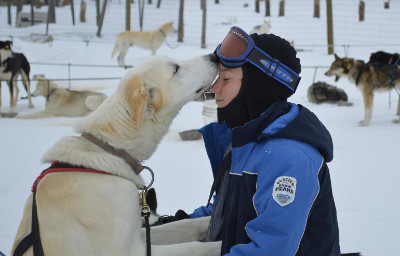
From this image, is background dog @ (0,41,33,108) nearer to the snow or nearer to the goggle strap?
the snow

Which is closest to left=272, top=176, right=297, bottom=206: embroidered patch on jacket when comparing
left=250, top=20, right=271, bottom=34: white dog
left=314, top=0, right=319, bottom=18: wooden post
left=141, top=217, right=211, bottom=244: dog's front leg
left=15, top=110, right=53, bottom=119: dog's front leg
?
left=141, top=217, right=211, bottom=244: dog's front leg

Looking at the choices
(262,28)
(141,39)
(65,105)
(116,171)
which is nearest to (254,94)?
(116,171)

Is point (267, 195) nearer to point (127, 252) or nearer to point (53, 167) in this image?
point (127, 252)

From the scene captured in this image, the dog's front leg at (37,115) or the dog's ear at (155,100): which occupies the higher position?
the dog's ear at (155,100)

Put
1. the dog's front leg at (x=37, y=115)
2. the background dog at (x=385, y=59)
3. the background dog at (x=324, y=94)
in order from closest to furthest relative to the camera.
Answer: the background dog at (x=385, y=59)
the dog's front leg at (x=37, y=115)
the background dog at (x=324, y=94)

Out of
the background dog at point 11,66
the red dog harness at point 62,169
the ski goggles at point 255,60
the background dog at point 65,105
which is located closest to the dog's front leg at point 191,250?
the red dog harness at point 62,169

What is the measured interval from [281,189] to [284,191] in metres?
0.01

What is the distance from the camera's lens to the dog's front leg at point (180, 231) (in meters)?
2.02

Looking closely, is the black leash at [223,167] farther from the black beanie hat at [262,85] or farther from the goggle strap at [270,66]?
the goggle strap at [270,66]

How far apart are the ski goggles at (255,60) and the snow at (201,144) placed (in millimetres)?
895

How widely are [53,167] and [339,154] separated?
4516 mm

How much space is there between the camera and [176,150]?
5863 mm

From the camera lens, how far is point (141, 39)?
1495 centimetres

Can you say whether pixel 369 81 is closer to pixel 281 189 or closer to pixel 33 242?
pixel 281 189
